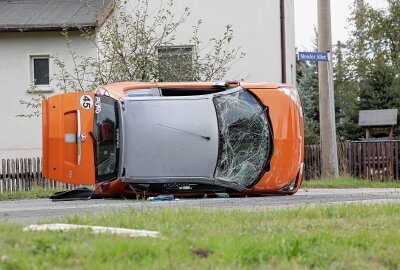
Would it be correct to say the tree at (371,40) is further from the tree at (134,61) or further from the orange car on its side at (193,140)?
the orange car on its side at (193,140)

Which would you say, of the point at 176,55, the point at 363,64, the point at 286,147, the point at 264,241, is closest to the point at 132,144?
the point at 286,147

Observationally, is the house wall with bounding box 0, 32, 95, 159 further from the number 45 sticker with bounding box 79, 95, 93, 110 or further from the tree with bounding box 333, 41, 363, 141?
the tree with bounding box 333, 41, 363, 141

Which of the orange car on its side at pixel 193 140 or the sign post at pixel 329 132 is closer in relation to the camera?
the orange car on its side at pixel 193 140

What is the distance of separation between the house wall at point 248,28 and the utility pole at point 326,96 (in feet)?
18.9

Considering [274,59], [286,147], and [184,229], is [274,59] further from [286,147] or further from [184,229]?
[184,229]

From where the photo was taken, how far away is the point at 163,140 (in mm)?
13523

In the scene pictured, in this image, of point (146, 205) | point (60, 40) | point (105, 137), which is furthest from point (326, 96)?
point (146, 205)

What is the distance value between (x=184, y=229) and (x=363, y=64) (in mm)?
50906

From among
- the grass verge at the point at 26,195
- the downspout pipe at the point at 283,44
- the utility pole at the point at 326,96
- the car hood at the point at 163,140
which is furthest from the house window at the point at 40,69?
the car hood at the point at 163,140

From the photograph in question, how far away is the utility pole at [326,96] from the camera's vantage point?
850 inches

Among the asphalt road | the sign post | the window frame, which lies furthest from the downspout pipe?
the asphalt road

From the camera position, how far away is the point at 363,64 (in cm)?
5569

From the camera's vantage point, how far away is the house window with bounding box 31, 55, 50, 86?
2650 centimetres

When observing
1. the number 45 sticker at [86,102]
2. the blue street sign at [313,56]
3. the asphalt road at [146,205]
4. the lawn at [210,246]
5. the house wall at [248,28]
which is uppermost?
the house wall at [248,28]
